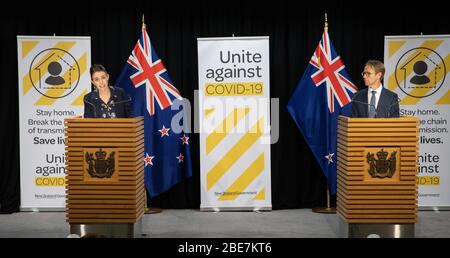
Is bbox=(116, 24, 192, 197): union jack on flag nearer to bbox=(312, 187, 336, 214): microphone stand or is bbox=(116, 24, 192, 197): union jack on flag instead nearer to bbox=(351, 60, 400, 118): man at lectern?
bbox=(312, 187, 336, 214): microphone stand

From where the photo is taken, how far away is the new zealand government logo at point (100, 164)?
6246mm

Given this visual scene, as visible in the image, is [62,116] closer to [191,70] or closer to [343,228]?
[191,70]

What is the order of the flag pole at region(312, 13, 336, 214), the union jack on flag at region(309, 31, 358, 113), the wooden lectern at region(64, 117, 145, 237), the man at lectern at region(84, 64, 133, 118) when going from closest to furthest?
the wooden lectern at region(64, 117, 145, 237) → the man at lectern at region(84, 64, 133, 118) → the union jack on flag at region(309, 31, 358, 113) → the flag pole at region(312, 13, 336, 214)

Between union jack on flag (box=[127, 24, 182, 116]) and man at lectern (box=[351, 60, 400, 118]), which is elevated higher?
union jack on flag (box=[127, 24, 182, 116])

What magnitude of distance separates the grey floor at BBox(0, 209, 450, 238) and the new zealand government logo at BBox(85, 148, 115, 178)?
1.29 metres

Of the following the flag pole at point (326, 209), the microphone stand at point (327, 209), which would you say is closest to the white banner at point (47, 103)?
the flag pole at point (326, 209)

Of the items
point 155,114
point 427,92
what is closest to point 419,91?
point 427,92

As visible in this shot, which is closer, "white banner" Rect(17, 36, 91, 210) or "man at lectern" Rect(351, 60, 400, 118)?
"man at lectern" Rect(351, 60, 400, 118)

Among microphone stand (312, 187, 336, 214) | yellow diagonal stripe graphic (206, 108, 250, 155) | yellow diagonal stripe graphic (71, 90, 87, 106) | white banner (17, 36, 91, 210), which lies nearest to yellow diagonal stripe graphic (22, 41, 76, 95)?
white banner (17, 36, 91, 210)

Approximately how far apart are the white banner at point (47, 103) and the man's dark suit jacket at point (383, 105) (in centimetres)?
369

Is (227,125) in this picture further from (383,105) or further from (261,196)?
(383,105)

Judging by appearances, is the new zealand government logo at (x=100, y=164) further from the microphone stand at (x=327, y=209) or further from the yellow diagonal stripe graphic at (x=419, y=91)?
the yellow diagonal stripe graphic at (x=419, y=91)

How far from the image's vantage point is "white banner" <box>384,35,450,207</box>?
8.55 m
